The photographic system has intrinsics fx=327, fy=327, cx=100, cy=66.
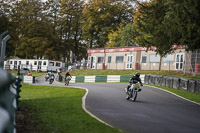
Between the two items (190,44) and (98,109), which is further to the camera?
(190,44)

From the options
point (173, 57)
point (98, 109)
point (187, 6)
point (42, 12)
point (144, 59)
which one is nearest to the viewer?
point (98, 109)

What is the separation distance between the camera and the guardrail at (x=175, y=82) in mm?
23125

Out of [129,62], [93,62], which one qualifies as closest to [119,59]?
[129,62]

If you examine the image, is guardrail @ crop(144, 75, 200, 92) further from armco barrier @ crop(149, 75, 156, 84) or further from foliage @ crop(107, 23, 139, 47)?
foliage @ crop(107, 23, 139, 47)

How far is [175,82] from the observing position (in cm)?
2561

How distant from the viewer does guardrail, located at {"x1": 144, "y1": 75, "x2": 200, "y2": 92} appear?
23.1m

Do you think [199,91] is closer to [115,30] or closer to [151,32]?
A: [151,32]

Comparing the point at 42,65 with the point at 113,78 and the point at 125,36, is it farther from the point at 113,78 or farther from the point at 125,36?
the point at 113,78

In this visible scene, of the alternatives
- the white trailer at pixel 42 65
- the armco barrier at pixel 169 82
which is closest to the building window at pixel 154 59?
the armco barrier at pixel 169 82

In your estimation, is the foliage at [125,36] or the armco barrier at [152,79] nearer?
the armco barrier at [152,79]

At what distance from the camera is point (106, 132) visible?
8.13 metres

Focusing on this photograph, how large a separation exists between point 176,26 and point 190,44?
4.14ft

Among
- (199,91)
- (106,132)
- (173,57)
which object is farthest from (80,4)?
(106,132)

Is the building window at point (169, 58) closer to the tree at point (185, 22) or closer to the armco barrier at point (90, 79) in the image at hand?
the armco barrier at point (90, 79)
